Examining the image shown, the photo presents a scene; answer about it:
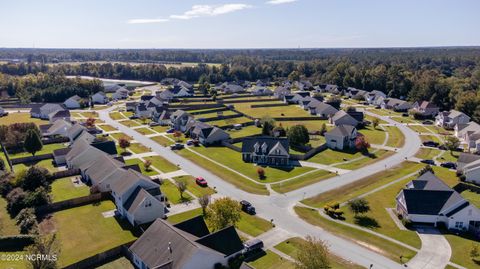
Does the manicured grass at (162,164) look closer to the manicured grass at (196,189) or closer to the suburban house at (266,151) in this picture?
the manicured grass at (196,189)

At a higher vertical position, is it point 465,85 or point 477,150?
point 465,85

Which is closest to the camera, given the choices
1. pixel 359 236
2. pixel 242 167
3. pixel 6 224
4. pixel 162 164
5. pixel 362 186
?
pixel 359 236

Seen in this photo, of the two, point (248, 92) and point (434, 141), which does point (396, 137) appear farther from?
point (248, 92)

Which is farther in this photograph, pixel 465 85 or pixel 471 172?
pixel 465 85

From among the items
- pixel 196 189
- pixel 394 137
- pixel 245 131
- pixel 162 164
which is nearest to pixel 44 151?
pixel 162 164

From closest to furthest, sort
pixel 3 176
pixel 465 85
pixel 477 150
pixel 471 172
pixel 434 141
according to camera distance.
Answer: pixel 3 176, pixel 471 172, pixel 477 150, pixel 434 141, pixel 465 85

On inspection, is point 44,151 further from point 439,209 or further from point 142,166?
point 439,209

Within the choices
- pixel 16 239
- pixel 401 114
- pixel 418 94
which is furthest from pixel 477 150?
pixel 16 239
